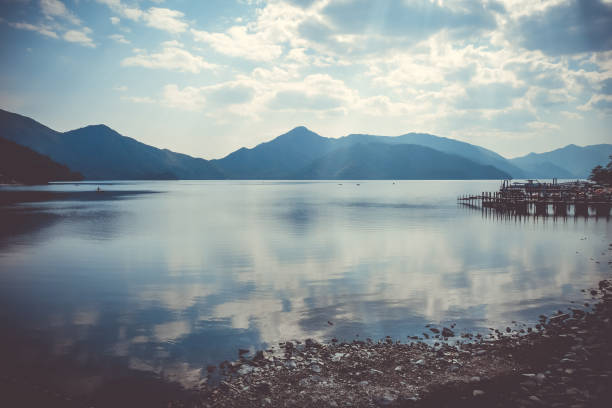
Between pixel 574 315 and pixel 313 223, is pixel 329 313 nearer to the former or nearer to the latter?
pixel 574 315

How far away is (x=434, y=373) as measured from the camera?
10.5 meters

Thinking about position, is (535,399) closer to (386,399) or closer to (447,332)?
(386,399)

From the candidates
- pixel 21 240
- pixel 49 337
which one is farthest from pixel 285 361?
pixel 21 240

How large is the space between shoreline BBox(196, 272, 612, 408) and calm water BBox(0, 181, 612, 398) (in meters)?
1.50

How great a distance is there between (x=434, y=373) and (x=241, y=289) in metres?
12.5

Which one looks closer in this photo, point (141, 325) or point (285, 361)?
point (285, 361)

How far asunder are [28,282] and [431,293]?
2360 cm

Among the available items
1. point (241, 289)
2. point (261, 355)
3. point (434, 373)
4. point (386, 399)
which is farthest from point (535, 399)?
point (241, 289)

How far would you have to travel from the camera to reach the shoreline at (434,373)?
9125 millimetres

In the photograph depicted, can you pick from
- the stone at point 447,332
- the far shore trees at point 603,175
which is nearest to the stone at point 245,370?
the stone at point 447,332

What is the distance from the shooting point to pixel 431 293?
780 inches

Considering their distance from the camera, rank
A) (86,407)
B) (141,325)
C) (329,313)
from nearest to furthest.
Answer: (86,407), (141,325), (329,313)

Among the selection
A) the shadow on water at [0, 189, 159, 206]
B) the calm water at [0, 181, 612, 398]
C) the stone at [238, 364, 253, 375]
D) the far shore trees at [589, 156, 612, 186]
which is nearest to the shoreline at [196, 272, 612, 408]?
the stone at [238, 364, 253, 375]

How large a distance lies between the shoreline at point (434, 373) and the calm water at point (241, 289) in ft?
4.91
